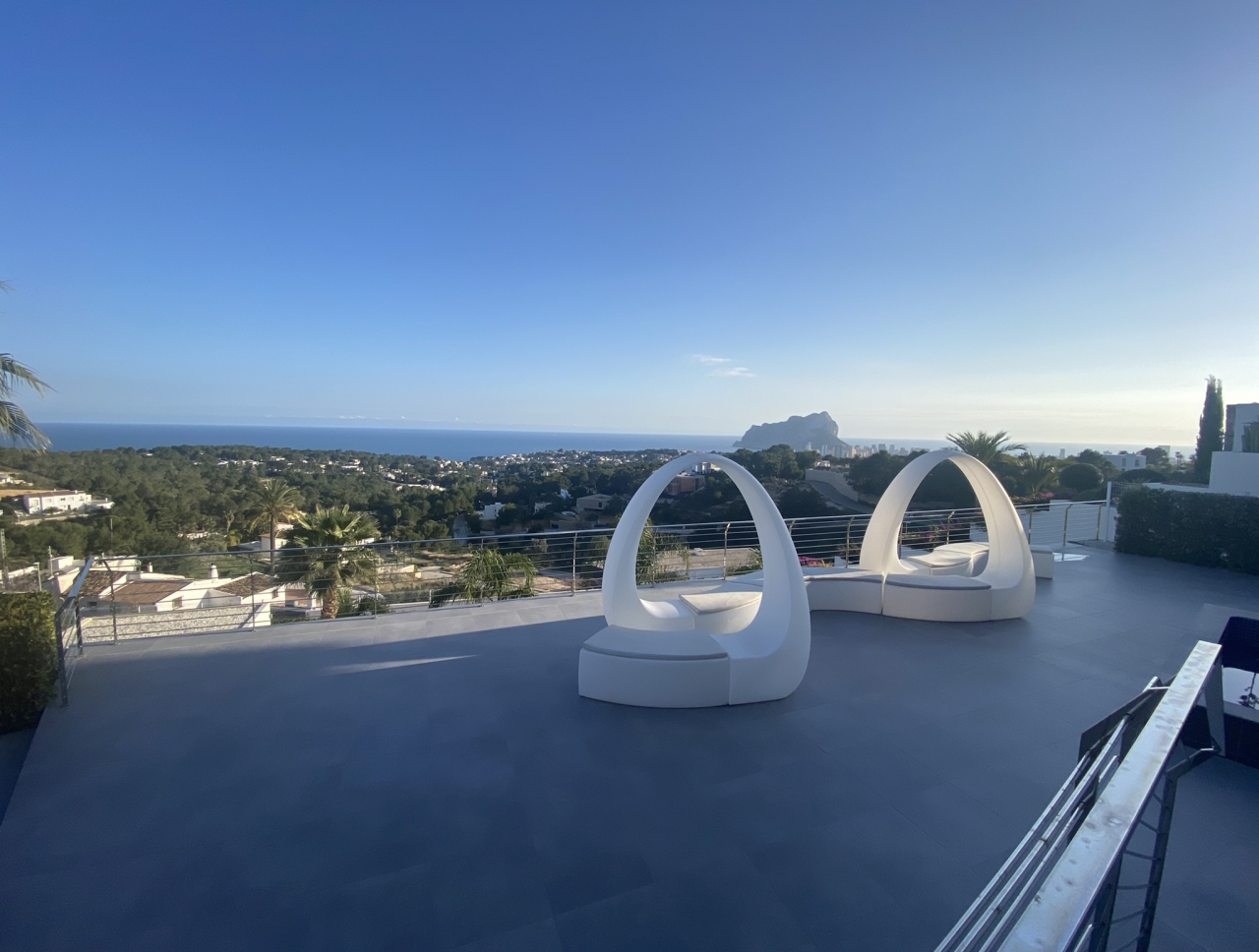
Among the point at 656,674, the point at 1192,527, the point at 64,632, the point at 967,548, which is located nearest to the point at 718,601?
the point at 656,674

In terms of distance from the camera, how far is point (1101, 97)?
7.36 meters

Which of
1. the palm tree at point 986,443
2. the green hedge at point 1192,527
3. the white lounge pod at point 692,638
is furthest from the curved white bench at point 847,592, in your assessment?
the palm tree at point 986,443

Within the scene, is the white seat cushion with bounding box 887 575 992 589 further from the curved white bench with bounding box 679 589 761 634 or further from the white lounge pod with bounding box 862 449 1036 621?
the curved white bench with bounding box 679 589 761 634

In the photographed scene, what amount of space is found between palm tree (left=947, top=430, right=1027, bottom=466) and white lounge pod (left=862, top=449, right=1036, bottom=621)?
986 centimetres

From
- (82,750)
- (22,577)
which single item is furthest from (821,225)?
(22,577)

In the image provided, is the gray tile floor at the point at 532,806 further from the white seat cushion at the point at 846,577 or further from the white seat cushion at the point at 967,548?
the white seat cushion at the point at 967,548

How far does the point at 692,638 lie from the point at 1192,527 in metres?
10.7

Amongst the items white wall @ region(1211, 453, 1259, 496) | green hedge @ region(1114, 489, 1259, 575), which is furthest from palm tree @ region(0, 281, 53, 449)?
white wall @ region(1211, 453, 1259, 496)

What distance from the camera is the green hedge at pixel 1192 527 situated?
9070 mm

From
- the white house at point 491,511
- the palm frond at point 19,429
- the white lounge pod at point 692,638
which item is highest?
the palm frond at point 19,429

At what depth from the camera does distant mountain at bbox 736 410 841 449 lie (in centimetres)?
3309

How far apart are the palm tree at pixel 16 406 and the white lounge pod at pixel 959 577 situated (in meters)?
11.5

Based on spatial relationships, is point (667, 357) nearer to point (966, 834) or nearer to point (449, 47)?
point (449, 47)

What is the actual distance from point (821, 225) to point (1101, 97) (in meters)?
4.00
